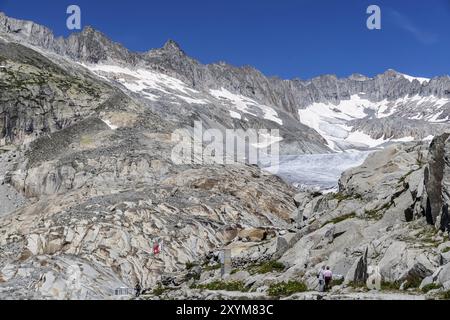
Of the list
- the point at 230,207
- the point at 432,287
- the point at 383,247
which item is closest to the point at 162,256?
the point at 230,207

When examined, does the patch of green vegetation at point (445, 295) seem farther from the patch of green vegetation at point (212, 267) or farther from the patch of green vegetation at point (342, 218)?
the patch of green vegetation at point (212, 267)

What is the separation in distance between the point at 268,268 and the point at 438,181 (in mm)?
9349

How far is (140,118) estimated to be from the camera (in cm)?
8881

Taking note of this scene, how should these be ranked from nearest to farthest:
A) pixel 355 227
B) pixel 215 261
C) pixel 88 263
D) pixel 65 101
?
pixel 355 227
pixel 215 261
pixel 88 263
pixel 65 101

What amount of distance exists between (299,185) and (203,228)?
49.7 meters

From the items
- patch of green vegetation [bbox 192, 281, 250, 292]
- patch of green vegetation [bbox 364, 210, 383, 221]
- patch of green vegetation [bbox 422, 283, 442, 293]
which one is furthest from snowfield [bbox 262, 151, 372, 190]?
patch of green vegetation [bbox 422, 283, 442, 293]

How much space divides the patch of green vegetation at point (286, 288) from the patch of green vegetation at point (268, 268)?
4169 mm

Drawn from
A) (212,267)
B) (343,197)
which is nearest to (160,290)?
(212,267)

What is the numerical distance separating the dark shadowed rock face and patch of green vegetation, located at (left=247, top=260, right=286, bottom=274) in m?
7.48

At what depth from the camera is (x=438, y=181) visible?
23219 millimetres

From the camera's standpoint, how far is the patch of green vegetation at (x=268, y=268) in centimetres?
2782

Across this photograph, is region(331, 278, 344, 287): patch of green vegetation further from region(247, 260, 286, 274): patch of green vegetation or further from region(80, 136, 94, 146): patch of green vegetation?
region(80, 136, 94, 146): patch of green vegetation

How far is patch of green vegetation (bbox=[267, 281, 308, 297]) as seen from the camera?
21539mm

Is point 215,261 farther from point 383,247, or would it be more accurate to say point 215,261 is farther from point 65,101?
point 65,101
